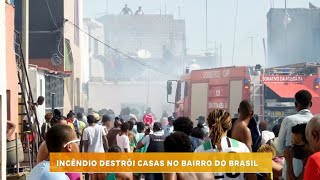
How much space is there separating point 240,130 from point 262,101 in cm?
1670

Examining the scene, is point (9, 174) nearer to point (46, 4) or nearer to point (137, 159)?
point (137, 159)

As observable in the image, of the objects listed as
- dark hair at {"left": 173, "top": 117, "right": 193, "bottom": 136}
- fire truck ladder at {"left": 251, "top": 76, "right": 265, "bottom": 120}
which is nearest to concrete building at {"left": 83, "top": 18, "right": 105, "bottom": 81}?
fire truck ladder at {"left": 251, "top": 76, "right": 265, "bottom": 120}

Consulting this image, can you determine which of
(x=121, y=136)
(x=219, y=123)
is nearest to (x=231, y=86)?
(x=121, y=136)

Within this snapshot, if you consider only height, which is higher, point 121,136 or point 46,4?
point 46,4

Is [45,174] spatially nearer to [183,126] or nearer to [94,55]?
[183,126]

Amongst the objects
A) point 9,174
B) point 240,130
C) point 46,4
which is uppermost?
point 46,4

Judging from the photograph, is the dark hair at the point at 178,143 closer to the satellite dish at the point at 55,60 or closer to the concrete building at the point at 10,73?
the concrete building at the point at 10,73

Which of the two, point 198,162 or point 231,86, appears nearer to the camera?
point 198,162

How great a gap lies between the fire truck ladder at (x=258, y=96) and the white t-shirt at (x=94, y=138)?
38.1ft

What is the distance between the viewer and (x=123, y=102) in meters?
76.7

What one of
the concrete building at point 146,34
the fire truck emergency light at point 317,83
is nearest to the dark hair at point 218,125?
the fire truck emergency light at point 317,83

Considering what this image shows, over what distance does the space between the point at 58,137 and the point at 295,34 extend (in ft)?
209

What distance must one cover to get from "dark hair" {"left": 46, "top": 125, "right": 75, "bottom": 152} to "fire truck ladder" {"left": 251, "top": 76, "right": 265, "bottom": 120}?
20.0m

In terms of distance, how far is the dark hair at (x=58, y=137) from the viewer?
574cm
